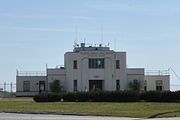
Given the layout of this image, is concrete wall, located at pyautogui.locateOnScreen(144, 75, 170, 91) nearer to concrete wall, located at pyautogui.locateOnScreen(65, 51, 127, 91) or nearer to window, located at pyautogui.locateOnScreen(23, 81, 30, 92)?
concrete wall, located at pyautogui.locateOnScreen(65, 51, 127, 91)

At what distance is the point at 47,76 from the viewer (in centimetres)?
9525

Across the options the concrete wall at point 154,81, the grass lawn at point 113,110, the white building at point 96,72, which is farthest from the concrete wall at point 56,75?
the grass lawn at point 113,110

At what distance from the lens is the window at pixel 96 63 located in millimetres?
91188

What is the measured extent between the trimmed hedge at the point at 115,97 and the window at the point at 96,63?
27303 mm

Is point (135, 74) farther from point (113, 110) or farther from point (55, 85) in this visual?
point (113, 110)

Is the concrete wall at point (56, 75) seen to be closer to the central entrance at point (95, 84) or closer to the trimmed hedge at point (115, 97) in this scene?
the central entrance at point (95, 84)

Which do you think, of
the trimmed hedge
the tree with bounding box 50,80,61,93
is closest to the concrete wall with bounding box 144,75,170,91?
the tree with bounding box 50,80,61,93

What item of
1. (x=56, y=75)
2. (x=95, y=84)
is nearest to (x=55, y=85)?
(x=56, y=75)

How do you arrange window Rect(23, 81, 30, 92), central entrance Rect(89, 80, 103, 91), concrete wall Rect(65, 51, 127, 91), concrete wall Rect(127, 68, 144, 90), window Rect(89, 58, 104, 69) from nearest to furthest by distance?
concrete wall Rect(65, 51, 127, 91) < window Rect(89, 58, 104, 69) < central entrance Rect(89, 80, 103, 91) < concrete wall Rect(127, 68, 144, 90) < window Rect(23, 81, 30, 92)

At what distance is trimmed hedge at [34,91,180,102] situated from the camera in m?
60.1

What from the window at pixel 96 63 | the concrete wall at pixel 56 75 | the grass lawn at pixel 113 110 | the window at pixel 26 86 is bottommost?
the grass lawn at pixel 113 110

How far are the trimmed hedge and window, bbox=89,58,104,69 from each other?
27.3 m

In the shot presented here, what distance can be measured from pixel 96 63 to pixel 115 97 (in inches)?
1163

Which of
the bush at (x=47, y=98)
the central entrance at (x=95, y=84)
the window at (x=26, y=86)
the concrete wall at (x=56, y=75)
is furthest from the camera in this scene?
the window at (x=26, y=86)
